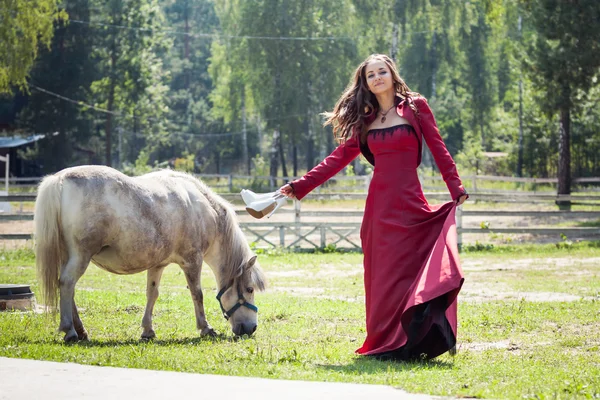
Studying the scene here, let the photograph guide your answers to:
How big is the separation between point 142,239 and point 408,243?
248 cm

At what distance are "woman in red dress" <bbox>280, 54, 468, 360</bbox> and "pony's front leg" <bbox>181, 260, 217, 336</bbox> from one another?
177cm

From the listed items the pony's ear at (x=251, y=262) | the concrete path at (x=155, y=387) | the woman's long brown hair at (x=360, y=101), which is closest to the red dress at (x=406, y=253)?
the woman's long brown hair at (x=360, y=101)

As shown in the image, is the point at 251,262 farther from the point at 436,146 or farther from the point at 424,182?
the point at 424,182

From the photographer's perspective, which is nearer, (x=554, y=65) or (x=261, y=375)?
(x=261, y=375)

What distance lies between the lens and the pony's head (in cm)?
851

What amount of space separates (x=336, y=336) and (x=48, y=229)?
272 centimetres

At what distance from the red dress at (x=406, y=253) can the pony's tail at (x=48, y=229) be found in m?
2.01

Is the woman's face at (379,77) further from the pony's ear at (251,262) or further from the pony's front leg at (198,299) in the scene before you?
the pony's front leg at (198,299)

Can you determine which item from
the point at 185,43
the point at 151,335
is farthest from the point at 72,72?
the point at 151,335

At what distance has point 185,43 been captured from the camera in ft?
265

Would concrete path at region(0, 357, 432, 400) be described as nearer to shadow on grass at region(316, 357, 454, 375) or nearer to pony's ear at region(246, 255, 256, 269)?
shadow on grass at region(316, 357, 454, 375)

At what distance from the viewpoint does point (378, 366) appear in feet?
20.4

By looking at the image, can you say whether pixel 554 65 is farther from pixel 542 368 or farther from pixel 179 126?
pixel 179 126

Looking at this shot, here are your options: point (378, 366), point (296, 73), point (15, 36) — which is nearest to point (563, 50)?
point (15, 36)
